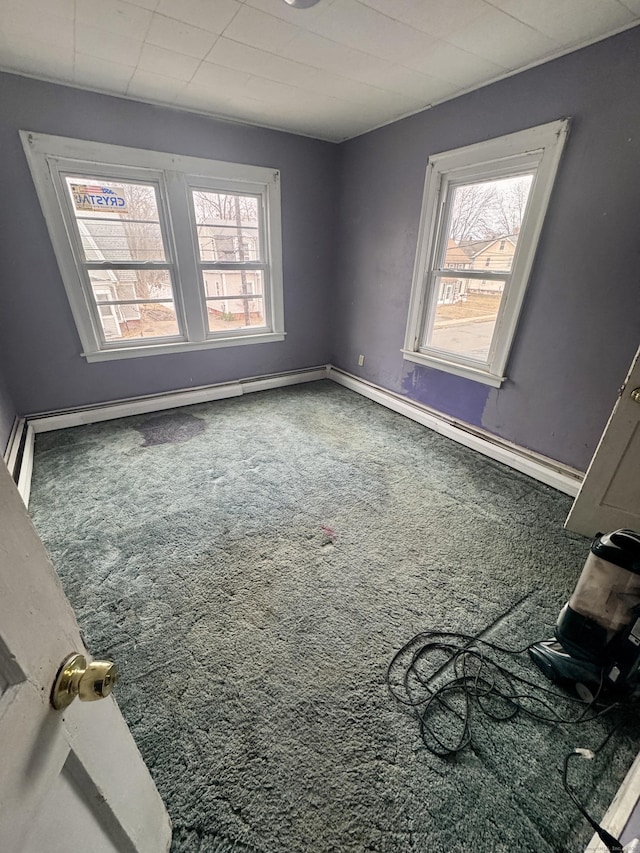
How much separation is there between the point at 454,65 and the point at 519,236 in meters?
1.02

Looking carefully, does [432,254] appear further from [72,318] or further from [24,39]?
[72,318]

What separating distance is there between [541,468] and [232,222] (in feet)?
10.8

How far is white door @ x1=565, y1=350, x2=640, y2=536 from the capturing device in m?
1.68

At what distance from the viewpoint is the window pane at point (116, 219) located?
271 cm

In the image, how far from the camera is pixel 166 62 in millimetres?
2059

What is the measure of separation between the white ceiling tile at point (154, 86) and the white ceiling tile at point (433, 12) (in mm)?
1453

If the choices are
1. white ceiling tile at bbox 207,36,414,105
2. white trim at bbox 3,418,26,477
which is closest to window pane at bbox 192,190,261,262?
white ceiling tile at bbox 207,36,414,105

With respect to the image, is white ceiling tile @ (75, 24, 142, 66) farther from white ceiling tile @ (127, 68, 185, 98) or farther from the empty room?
white ceiling tile @ (127, 68, 185, 98)

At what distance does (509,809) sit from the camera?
993mm

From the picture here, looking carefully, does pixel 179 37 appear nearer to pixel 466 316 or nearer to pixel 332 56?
pixel 332 56

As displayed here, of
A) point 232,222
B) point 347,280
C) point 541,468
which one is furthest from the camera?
point 347,280

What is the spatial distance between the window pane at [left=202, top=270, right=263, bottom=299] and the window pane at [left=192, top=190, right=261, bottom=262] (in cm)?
12

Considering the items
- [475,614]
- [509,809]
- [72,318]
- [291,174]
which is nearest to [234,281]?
[291,174]

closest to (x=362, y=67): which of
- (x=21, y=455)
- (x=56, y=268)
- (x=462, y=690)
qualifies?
(x=56, y=268)
